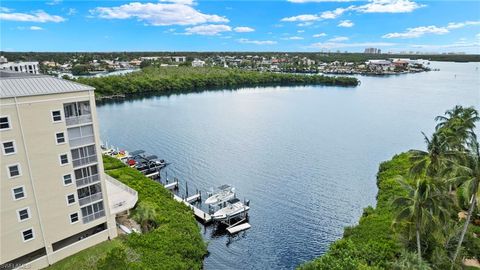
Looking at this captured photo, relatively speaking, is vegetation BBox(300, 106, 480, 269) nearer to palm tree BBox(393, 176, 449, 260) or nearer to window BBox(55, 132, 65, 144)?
palm tree BBox(393, 176, 449, 260)

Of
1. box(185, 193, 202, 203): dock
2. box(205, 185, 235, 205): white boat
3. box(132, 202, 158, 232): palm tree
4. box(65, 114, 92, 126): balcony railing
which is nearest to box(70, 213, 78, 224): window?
box(132, 202, 158, 232): palm tree

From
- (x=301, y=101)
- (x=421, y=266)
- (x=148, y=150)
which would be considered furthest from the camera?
(x=301, y=101)

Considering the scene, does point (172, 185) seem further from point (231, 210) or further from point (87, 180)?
point (87, 180)

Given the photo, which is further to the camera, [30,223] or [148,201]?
[148,201]

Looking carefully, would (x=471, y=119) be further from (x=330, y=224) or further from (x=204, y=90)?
(x=204, y=90)

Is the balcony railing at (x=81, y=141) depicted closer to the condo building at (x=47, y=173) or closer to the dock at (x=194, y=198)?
the condo building at (x=47, y=173)

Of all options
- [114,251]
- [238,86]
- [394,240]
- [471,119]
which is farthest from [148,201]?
[238,86]
